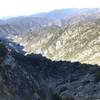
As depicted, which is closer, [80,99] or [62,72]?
[80,99]

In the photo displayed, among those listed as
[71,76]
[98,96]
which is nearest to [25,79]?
[98,96]

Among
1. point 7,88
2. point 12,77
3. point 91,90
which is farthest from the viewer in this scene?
point 91,90

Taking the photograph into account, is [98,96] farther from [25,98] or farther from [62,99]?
[25,98]

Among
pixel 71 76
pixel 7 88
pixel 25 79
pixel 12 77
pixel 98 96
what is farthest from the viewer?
pixel 71 76

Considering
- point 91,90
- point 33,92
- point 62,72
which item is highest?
point 33,92

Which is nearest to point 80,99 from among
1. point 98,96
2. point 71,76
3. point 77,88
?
point 98,96

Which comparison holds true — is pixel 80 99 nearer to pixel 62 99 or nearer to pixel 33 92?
pixel 62 99

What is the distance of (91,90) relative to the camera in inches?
4938

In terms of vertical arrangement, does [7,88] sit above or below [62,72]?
above

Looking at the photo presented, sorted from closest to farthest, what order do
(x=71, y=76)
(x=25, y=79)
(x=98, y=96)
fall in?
(x=25, y=79) → (x=98, y=96) → (x=71, y=76)

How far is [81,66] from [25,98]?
366 feet

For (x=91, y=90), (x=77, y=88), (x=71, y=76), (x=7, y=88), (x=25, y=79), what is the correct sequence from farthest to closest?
(x=71, y=76) < (x=77, y=88) < (x=91, y=90) < (x=25, y=79) < (x=7, y=88)

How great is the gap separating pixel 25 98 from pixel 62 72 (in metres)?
107

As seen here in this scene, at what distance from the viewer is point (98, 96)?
372ft
